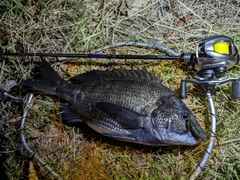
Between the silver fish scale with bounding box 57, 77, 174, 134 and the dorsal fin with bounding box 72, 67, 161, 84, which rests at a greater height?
the dorsal fin with bounding box 72, 67, 161, 84

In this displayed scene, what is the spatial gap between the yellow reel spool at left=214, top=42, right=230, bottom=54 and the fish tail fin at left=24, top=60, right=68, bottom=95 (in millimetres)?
1629

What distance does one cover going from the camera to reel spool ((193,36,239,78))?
3.24 metres

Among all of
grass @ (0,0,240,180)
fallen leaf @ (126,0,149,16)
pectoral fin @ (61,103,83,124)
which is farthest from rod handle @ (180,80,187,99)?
fallen leaf @ (126,0,149,16)

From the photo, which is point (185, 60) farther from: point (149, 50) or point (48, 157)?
point (48, 157)

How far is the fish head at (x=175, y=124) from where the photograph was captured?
3164mm

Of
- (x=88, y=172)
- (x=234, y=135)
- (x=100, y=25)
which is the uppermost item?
(x=100, y=25)

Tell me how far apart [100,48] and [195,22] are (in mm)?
1154

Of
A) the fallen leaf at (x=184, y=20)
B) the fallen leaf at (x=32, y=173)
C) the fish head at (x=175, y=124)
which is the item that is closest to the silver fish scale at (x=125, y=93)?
the fish head at (x=175, y=124)

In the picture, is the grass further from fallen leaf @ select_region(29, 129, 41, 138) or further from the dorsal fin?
the dorsal fin

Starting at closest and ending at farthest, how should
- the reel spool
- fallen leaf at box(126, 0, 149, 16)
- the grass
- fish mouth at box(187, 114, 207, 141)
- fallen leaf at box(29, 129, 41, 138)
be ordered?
1. fish mouth at box(187, 114, 207, 141)
2. the reel spool
3. the grass
4. fallen leaf at box(29, 129, 41, 138)
5. fallen leaf at box(126, 0, 149, 16)

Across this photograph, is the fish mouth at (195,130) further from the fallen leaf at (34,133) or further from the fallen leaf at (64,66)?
the fallen leaf at (34,133)

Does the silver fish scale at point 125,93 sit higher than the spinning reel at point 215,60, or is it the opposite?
the spinning reel at point 215,60

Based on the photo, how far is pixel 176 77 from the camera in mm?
3791

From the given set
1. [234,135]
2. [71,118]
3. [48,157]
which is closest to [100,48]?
[71,118]
